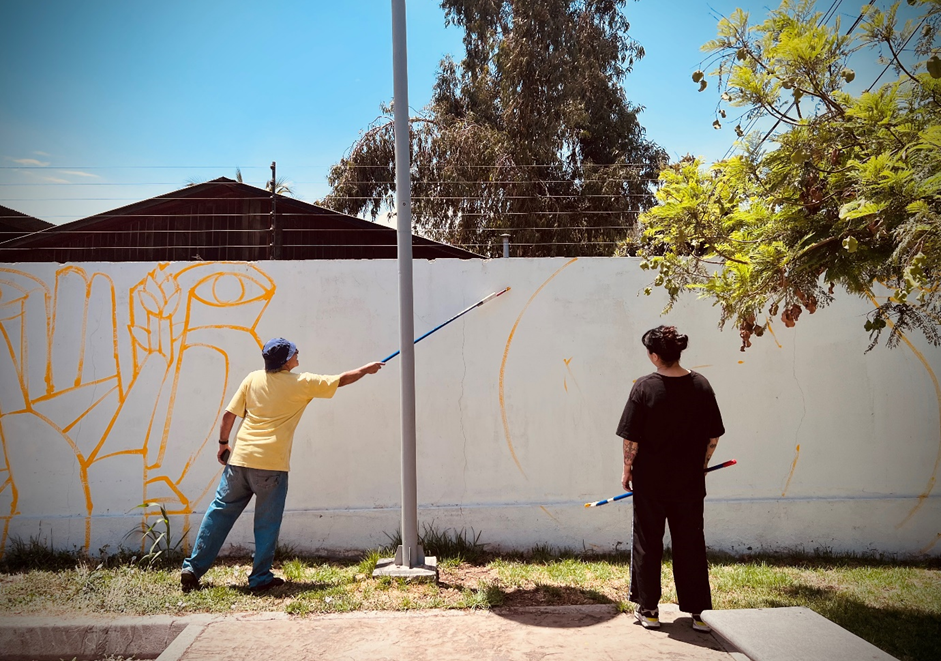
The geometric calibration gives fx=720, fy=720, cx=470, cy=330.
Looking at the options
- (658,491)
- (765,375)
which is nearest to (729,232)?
(658,491)

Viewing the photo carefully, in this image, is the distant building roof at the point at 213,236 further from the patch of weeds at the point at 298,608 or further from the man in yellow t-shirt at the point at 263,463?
the patch of weeds at the point at 298,608

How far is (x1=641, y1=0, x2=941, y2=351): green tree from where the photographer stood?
116 inches

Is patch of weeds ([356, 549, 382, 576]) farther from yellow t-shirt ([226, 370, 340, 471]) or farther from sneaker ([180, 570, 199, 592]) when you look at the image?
sneaker ([180, 570, 199, 592])

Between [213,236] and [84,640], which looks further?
[213,236]

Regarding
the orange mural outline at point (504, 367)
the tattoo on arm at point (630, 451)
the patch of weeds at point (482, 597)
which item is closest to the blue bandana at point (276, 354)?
the orange mural outline at point (504, 367)

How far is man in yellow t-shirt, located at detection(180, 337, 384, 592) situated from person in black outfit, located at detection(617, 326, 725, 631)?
1.70 m

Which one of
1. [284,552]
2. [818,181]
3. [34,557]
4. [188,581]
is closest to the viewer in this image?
[818,181]

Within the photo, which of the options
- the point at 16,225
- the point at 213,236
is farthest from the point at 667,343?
the point at 16,225

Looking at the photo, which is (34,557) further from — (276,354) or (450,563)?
(450,563)

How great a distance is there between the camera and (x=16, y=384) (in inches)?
205

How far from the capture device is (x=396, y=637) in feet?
12.0

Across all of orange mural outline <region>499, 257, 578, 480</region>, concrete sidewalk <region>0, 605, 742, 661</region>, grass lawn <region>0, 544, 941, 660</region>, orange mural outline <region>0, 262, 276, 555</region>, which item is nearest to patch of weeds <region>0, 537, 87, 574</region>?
grass lawn <region>0, 544, 941, 660</region>

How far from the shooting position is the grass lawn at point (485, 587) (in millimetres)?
4031

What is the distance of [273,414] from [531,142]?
1292cm
